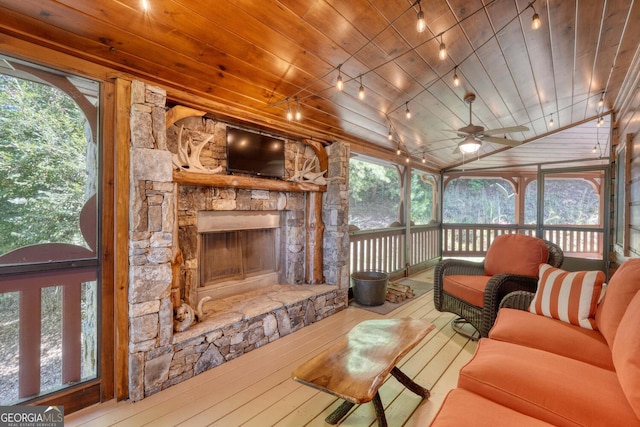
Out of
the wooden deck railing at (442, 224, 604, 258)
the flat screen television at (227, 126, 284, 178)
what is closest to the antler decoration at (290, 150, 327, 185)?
the flat screen television at (227, 126, 284, 178)

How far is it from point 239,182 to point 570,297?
2.77 metres

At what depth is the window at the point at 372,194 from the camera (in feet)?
19.3

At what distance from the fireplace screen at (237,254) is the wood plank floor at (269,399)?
2.91 ft

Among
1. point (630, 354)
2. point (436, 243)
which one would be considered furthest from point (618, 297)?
point (436, 243)

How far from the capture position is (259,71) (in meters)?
2.30

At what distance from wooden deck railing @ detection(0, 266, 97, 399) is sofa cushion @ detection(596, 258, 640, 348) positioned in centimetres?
319

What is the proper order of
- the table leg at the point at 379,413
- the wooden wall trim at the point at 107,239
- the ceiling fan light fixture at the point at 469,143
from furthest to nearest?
the ceiling fan light fixture at the point at 469,143 → the wooden wall trim at the point at 107,239 → the table leg at the point at 379,413

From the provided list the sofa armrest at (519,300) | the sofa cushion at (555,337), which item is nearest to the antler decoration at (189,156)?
the sofa cushion at (555,337)

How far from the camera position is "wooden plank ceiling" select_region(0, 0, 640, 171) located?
171 cm

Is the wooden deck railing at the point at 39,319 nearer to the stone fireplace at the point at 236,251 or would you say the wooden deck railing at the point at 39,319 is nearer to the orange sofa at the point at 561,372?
the stone fireplace at the point at 236,251

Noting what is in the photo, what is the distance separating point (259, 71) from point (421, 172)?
4.66m

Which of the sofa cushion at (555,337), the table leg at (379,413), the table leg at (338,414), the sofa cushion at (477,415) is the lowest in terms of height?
the table leg at (338,414)

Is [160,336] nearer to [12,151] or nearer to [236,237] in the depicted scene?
[236,237]

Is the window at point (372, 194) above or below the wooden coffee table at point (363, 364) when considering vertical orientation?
above
